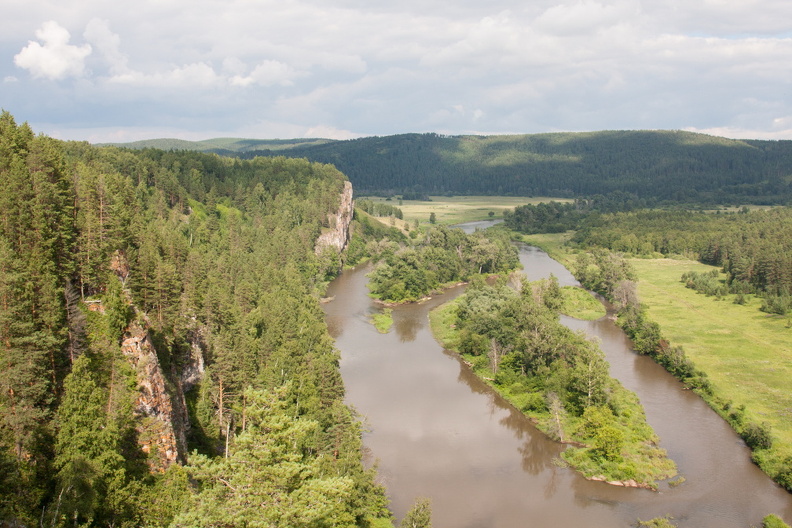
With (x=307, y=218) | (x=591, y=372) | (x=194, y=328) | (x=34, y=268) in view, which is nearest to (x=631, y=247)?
(x=307, y=218)

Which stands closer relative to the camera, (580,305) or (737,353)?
(737,353)

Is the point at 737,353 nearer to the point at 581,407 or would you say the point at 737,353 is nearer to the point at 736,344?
the point at 736,344

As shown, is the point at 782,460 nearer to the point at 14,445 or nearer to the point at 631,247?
the point at 14,445

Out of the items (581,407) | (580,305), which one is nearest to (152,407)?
(581,407)

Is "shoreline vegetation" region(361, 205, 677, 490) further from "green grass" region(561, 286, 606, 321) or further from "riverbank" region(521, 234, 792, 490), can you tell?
"riverbank" region(521, 234, 792, 490)

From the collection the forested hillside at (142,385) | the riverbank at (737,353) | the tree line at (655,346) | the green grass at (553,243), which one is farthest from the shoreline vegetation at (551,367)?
the green grass at (553,243)
